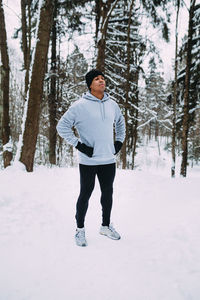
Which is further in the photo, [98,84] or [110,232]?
[110,232]

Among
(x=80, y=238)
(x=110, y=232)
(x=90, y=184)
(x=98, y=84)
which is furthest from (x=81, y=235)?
(x=98, y=84)

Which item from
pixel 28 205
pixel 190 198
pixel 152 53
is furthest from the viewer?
pixel 152 53

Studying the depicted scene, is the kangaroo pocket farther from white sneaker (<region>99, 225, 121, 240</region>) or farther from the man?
white sneaker (<region>99, 225, 121, 240</region>)

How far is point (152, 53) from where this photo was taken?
29.8ft

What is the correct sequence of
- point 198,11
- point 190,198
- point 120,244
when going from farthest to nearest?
1. point 198,11
2. point 190,198
3. point 120,244

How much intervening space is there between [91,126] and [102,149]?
286 mm

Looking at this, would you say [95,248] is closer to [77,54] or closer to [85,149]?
[85,149]

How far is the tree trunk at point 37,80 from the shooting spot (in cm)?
448

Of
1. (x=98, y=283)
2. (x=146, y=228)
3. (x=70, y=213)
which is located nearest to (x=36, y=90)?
(x=70, y=213)

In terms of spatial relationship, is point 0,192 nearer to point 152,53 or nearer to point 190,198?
point 190,198

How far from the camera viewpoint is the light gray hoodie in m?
2.13

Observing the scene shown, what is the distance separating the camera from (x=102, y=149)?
2.17 m

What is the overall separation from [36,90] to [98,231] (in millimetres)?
3494

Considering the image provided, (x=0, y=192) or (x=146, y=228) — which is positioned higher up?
(x=0, y=192)
